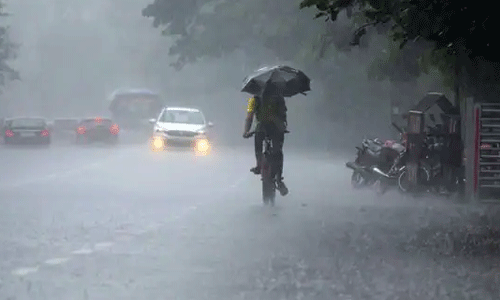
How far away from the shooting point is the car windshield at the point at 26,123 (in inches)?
2338

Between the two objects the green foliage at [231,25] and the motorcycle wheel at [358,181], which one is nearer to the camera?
the motorcycle wheel at [358,181]

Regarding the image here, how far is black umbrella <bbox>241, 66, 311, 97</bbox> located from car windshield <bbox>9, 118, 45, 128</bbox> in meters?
38.3

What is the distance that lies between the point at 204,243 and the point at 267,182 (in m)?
6.11

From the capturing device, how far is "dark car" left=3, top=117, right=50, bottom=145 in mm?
59125

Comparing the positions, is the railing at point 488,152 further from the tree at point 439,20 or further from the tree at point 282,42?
the tree at point 282,42

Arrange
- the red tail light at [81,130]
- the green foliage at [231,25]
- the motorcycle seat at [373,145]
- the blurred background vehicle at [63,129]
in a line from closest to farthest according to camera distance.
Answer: the motorcycle seat at [373,145], the green foliage at [231,25], the red tail light at [81,130], the blurred background vehicle at [63,129]

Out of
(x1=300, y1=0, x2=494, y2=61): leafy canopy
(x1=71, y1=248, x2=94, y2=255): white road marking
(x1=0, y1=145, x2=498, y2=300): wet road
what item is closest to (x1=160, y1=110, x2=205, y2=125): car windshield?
(x1=0, y1=145, x2=498, y2=300): wet road

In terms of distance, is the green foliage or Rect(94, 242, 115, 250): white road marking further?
the green foliage

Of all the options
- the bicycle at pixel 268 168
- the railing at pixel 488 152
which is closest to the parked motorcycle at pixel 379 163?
the railing at pixel 488 152

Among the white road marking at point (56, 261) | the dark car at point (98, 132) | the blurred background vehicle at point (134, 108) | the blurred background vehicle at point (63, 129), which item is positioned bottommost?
the white road marking at point (56, 261)

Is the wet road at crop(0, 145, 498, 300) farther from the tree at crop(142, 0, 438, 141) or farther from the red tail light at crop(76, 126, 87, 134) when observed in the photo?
the red tail light at crop(76, 126, 87, 134)

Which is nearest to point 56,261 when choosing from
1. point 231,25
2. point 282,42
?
point 282,42

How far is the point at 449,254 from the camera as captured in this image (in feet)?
46.3

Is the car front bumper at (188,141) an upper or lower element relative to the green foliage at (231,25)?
lower
